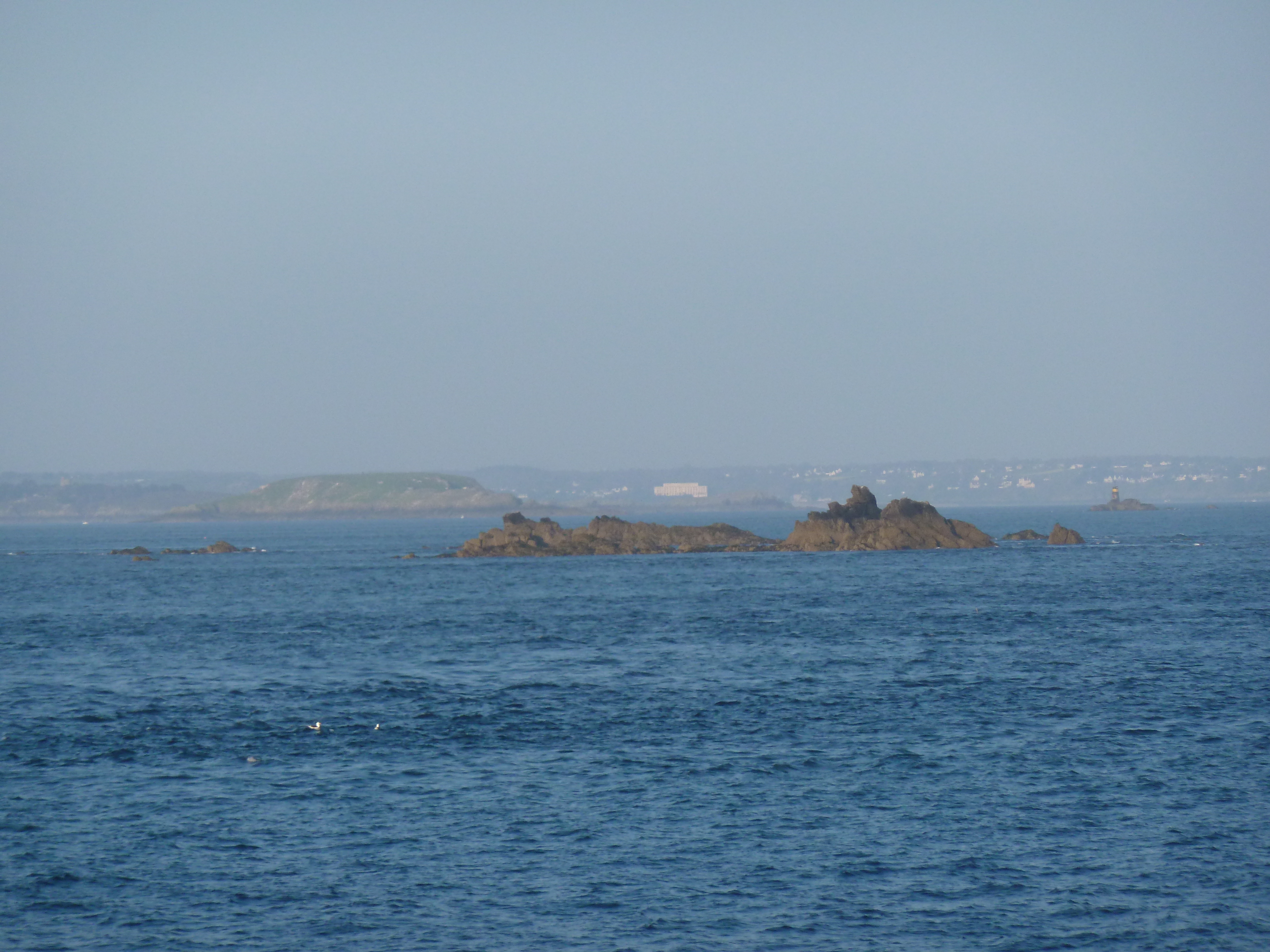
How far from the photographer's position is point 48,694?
43312mm

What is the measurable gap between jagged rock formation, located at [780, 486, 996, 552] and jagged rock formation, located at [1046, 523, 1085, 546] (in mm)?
7210

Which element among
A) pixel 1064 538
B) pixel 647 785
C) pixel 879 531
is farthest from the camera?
pixel 1064 538

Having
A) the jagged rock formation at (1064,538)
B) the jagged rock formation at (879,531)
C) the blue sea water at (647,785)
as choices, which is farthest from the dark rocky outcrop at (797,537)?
the blue sea water at (647,785)

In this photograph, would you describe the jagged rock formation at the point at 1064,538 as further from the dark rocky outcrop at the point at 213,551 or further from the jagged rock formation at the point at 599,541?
the dark rocky outcrop at the point at 213,551

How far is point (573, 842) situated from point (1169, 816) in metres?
12.2

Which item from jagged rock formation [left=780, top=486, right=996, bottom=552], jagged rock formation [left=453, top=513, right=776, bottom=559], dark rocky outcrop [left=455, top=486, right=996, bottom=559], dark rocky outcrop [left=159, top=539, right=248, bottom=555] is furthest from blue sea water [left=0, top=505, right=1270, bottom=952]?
dark rocky outcrop [left=159, top=539, right=248, bottom=555]

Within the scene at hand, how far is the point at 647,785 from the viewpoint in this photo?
29016 mm

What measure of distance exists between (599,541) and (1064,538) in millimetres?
49179

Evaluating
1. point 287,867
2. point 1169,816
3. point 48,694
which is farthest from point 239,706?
point 1169,816

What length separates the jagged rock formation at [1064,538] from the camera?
5162 inches

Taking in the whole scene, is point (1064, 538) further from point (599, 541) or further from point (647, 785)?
point (647, 785)

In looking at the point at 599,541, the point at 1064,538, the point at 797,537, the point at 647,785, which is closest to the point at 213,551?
the point at 599,541

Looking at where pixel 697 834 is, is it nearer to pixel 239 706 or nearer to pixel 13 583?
pixel 239 706

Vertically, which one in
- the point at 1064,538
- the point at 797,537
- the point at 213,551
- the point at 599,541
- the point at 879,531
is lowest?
the point at 213,551
